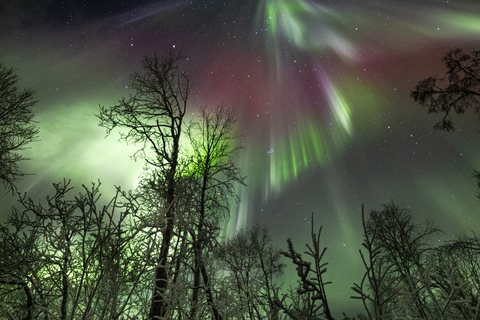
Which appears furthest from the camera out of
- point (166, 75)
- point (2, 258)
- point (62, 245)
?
point (166, 75)

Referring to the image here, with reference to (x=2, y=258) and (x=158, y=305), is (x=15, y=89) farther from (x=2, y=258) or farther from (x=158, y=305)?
(x=158, y=305)

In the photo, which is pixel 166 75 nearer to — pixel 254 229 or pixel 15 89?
pixel 15 89

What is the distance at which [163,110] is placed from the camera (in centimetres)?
1027

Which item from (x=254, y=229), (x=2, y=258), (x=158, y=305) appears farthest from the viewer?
(x=254, y=229)

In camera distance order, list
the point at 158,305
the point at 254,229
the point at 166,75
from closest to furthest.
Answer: the point at 158,305 → the point at 166,75 → the point at 254,229

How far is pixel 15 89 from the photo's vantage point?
8703mm

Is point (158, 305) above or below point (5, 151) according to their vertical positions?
below

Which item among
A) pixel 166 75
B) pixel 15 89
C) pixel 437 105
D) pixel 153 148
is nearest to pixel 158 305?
pixel 153 148

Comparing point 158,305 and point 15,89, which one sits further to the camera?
point 15,89

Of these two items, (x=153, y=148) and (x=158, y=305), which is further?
(x=153, y=148)

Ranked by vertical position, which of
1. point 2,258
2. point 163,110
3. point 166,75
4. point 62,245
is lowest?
point 62,245

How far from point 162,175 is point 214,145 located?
13.8 ft

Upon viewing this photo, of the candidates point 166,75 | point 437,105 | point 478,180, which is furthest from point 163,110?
point 478,180

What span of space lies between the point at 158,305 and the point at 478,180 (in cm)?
1209
